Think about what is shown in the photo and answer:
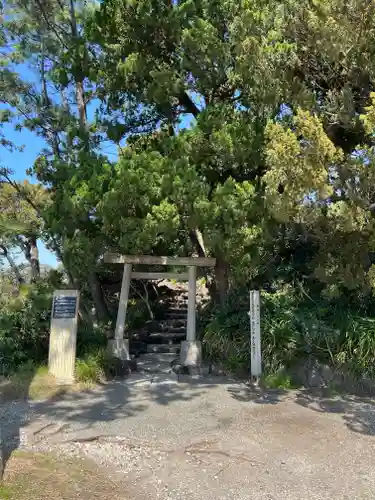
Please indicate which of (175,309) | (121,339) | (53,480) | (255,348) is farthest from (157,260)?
(175,309)

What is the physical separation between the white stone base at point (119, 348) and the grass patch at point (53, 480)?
4481 mm

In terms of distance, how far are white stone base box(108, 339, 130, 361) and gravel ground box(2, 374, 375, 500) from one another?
1568 mm

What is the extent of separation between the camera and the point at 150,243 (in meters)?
8.05

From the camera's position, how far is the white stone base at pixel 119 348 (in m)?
8.94

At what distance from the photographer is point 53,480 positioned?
3859 mm

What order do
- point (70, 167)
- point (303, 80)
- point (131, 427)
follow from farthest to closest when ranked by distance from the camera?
point (70, 167)
point (303, 80)
point (131, 427)

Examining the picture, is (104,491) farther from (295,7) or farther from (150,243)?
(295,7)

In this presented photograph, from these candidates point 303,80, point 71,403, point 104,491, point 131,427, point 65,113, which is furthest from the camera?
point 65,113

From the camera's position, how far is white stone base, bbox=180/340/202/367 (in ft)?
29.2

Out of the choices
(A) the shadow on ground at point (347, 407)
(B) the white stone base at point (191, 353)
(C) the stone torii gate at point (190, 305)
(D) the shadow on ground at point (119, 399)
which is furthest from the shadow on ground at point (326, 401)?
(C) the stone torii gate at point (190, 305)

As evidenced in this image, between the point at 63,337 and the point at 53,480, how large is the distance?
4174mm

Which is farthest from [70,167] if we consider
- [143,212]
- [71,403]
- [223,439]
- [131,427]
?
[223,439]

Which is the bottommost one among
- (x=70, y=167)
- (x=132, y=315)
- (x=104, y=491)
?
(x=104, y=491)

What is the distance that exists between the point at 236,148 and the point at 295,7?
2.27 m
